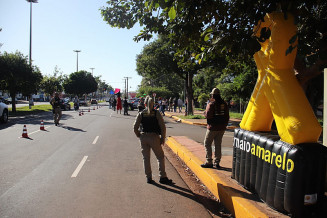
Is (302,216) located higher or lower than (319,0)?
lower

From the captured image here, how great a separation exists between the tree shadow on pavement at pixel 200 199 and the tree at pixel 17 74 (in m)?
24.5

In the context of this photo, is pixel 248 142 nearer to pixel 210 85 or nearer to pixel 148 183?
pixel 148 183

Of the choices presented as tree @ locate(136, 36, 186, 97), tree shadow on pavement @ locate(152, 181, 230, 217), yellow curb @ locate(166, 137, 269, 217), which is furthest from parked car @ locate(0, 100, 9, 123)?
tree shadow on pavement @ locate(152, 181, 230, 217)

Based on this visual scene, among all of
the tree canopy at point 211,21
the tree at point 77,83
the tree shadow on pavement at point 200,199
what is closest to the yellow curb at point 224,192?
the tree shadow on pavement at point 200,199

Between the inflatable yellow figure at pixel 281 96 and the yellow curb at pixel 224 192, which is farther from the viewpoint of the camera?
the yellow curb at pixel 224 192

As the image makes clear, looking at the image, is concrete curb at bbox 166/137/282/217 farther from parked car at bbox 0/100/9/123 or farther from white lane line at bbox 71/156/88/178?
parked car at bbox 0/100/9/123

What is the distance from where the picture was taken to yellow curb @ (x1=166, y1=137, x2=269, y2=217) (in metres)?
3.77

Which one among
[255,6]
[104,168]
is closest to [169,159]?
[104,168]

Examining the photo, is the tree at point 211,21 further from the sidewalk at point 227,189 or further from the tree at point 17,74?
the tree at point 17,74

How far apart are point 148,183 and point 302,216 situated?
298 centimetres

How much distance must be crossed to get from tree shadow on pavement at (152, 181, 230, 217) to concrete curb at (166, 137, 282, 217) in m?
0.13

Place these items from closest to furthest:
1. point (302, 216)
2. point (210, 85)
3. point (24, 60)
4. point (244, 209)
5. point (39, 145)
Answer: point (302, 216) < point (244, 209) < point (39, 145) < point (24, 60) < point (210, 85)

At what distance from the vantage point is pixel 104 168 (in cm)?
666

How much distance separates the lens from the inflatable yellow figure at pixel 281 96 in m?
3.64
